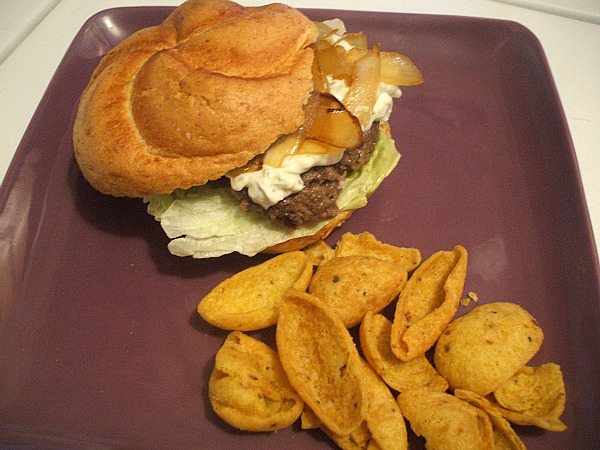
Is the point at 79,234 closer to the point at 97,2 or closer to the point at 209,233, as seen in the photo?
the point at 209,233

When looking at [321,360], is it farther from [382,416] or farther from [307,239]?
[307,239]

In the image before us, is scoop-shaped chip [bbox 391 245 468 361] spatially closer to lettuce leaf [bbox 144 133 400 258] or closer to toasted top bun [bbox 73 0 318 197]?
lettuce leaf [bbox 144 133 400 258]

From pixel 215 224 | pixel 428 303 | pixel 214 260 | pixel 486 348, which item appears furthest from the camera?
pixel 214 260

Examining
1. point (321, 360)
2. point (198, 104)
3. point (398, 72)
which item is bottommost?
point (321, 360)

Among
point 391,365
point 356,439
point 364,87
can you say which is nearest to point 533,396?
point 391,365

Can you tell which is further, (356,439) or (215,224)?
(215,224)

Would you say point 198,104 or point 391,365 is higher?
point 198,104
